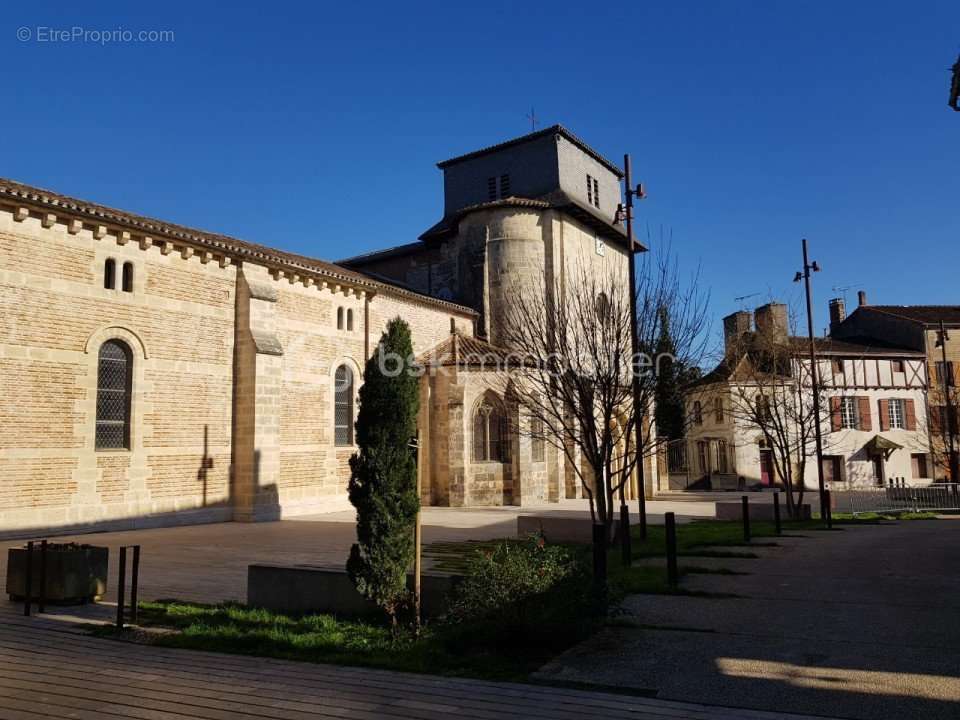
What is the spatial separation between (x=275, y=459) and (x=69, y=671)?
14.3 metres

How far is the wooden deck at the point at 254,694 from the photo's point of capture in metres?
4.39

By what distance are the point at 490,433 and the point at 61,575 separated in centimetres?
1740

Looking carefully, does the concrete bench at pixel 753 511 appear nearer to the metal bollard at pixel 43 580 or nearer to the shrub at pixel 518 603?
the shrub at pixel 518 603

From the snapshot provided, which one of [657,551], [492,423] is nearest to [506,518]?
[492,423]

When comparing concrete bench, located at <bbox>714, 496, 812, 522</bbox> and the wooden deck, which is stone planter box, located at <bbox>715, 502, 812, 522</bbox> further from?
the wooden deck

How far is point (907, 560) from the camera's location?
10.4 meters

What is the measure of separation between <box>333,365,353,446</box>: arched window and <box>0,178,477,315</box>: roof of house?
3.22 metres

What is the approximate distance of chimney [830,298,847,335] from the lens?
4519 cm

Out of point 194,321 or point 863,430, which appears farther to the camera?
point 863,430

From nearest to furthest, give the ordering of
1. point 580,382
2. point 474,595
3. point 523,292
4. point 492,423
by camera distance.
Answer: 1. point 474,595
2. point 580,382
3. point 492,423
4. point 523,292

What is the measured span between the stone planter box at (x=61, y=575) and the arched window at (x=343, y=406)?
14.6 meters

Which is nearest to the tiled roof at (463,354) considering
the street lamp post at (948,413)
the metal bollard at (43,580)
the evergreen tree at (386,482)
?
the evergreen tree at (386,482)

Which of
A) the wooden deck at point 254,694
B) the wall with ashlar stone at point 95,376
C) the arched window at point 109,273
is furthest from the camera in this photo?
the arched window at point 109,273

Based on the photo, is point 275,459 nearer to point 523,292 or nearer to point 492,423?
point 492,423
